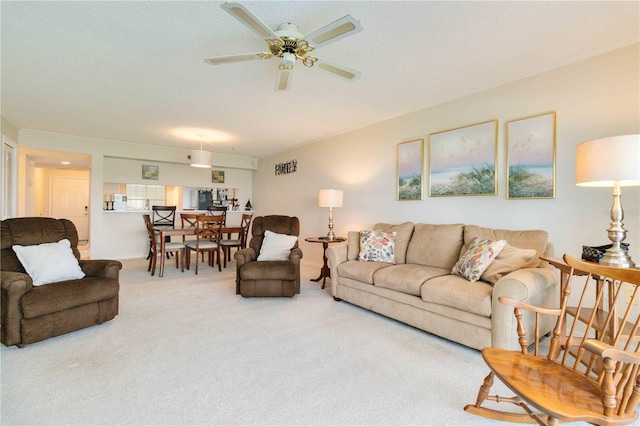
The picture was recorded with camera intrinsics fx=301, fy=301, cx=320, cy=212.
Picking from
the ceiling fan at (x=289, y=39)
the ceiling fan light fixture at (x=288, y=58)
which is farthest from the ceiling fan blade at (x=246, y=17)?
Result: the ceiling fan light fixture at (x=288, y=58)

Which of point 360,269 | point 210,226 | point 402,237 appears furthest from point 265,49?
point 210,226

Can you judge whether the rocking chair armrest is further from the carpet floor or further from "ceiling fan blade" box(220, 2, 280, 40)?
"ceiling fan blade" box(220, 2, 280, 40)

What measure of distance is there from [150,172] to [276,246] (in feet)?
13.6

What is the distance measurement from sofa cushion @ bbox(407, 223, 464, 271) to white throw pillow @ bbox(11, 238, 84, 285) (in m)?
3.31

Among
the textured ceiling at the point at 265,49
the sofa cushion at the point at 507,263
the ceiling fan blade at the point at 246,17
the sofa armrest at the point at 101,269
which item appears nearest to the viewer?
the ceiling fan blade at the point at 246,17

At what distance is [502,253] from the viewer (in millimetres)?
2490

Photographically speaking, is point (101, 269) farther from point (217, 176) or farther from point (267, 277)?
point (217, 176)

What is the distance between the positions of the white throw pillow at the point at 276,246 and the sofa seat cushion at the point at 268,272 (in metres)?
0.32

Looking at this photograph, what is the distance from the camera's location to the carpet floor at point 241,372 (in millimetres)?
1588

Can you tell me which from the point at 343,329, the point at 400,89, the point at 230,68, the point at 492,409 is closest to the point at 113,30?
the point at 230,68

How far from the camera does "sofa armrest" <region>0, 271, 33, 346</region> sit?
2.23m

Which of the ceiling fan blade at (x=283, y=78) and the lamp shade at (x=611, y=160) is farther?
the ceiling fan blade at (x=283, y=78)

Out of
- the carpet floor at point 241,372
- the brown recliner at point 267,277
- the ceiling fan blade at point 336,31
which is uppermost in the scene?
the ceiling fan blade at point 336,31

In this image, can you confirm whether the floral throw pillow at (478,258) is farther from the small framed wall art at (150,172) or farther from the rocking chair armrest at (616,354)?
the small framed wall art at (150,172)
